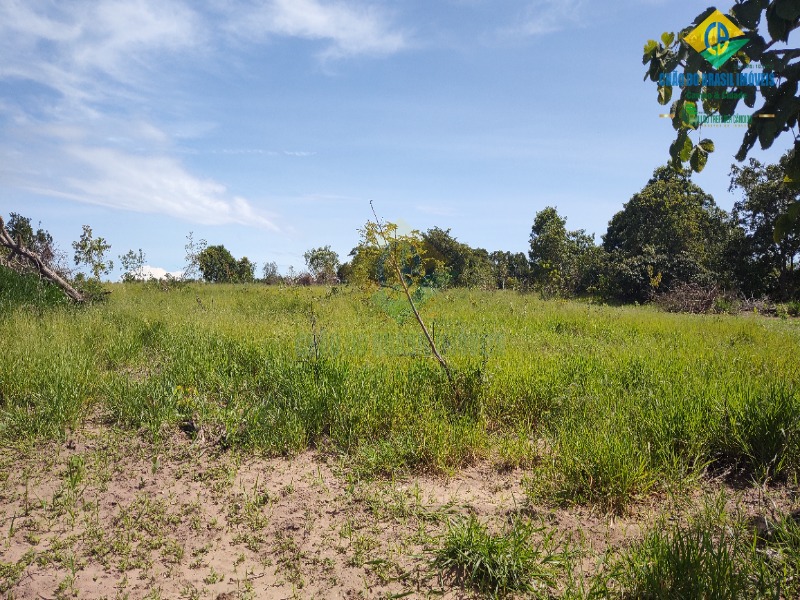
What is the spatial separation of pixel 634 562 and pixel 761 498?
1.26 meters

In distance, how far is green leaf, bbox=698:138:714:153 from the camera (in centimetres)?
241

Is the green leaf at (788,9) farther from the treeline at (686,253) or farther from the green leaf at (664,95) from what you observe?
the treeline at (686,253)

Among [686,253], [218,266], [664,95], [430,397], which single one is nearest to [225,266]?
[218,266]

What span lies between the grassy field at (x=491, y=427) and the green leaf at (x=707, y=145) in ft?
5.78

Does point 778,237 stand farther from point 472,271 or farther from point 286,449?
point 472,271

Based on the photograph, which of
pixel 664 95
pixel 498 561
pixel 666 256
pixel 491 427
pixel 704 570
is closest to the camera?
pixel 704 570

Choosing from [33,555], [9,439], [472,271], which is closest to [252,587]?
[33,555]

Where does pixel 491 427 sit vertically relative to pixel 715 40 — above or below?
below

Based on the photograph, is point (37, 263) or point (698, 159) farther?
point (37, 263)

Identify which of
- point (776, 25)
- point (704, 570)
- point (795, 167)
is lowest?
point (704, 570)

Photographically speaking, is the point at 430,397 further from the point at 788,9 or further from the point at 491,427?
the point at 788,9

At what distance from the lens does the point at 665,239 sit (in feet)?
80.5

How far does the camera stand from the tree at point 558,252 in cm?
2291

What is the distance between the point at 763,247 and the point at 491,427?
2123cm
